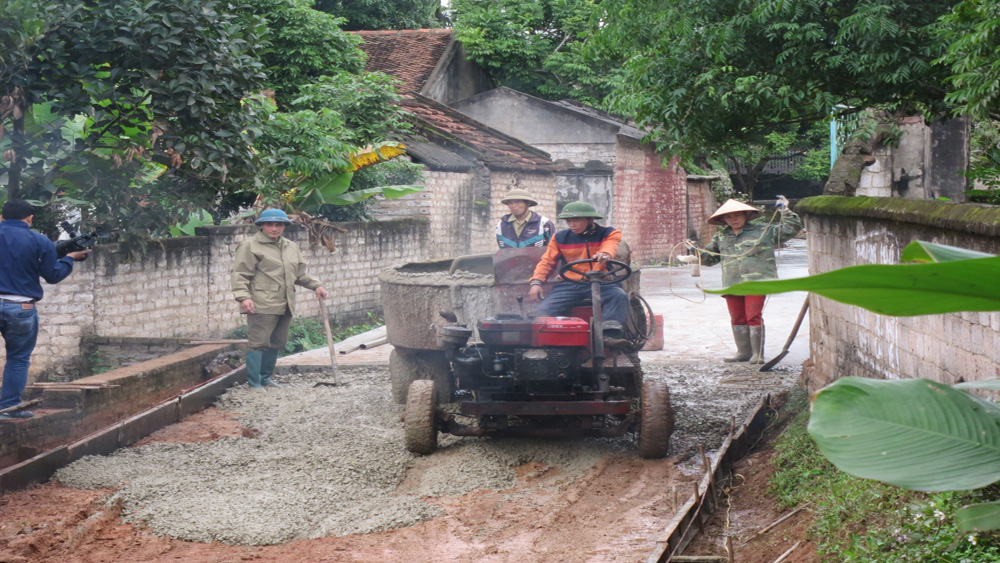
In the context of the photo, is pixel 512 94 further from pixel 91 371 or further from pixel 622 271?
pixel 622 271

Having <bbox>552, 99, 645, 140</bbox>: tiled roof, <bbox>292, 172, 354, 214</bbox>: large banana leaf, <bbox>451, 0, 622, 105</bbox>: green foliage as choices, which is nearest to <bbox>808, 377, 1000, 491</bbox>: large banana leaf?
<bbox>292, 172, 354, 214</bbox>: large banana leaf

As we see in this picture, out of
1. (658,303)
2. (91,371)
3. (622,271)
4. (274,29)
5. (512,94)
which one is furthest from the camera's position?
(512,94)

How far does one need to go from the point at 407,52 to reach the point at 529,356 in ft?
71.8

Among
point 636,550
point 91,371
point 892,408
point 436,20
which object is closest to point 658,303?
point 91,371

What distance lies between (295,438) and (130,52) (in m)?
4.15

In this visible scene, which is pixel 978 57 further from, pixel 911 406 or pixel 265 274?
pixel 265 274

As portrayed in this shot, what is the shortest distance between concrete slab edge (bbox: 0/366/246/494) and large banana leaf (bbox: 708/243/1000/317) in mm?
6157

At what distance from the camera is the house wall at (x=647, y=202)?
1008 inches

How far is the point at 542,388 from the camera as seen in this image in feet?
22.2

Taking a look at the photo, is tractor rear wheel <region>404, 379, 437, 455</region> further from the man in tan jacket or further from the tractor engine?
the man in tan jacket

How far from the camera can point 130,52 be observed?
29.9 feet

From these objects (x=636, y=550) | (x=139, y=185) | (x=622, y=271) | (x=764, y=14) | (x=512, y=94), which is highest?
(x=512, y=94)

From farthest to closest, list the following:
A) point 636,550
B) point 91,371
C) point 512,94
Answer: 1. point 512,94
2. point 91,371
3. point 636,550

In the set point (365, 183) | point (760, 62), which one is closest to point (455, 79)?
point (365, 183)
